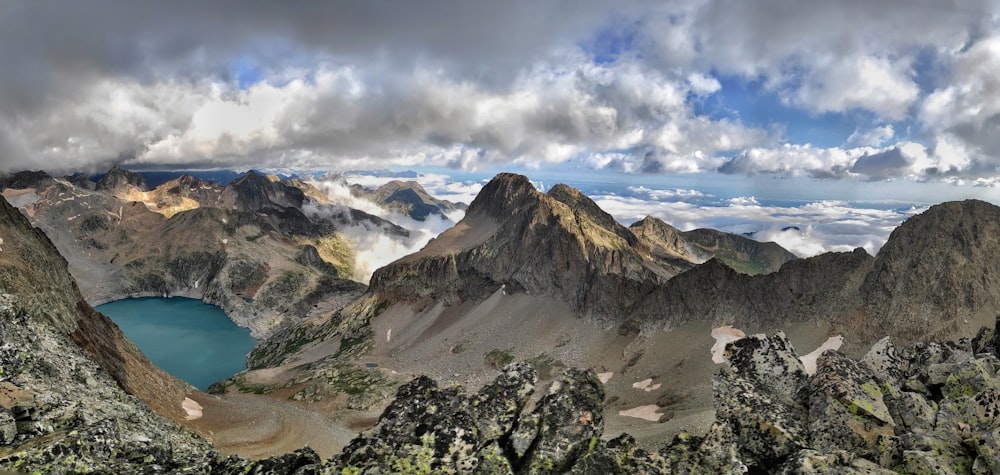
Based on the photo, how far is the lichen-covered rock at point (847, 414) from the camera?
13422 mm

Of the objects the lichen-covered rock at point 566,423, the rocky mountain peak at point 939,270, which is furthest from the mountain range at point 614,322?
the lichen-covered rock at point 566,423

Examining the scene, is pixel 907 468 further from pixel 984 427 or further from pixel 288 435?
pixel 288 435

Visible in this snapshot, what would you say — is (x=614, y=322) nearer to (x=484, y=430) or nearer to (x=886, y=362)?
(x=886, y=362)

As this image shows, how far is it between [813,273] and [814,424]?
111355mm

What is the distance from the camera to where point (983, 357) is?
66.8 feet

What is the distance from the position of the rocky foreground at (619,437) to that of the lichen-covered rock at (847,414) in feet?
0.12

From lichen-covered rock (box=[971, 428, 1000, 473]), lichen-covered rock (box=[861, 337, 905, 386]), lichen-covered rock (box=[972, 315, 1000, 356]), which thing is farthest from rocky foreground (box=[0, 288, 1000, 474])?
lichen-covered rock (box=[972, 315, 1000, 356])

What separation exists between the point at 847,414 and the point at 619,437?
6.66 m

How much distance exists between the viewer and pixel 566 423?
488 inches

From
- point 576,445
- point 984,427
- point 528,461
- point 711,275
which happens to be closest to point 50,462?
point 528,461

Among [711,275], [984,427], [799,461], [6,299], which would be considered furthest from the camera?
[711,275]

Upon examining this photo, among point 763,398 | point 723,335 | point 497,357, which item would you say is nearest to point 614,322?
point 723,335

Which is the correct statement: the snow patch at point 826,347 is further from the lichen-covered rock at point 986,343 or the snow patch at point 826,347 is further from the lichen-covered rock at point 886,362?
the lichen-covered rock at point 886,362

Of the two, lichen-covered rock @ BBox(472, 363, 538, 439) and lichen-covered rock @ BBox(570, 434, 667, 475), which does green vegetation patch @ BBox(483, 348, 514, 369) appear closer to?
lichen-covered rock @ BBox(472, 363, 538, 439)
